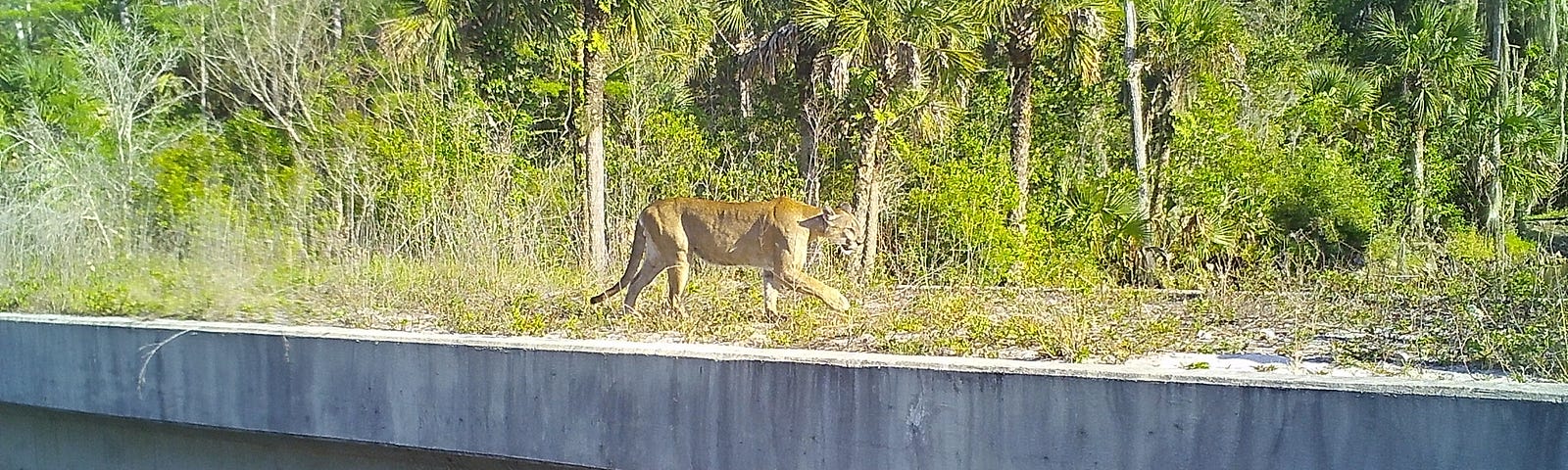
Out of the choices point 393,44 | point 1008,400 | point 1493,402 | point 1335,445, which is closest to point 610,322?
point 1008,400

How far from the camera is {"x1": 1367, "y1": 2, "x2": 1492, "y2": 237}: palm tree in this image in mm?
17281

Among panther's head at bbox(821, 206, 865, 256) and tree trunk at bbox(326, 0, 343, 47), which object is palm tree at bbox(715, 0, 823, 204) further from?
tree trunk at bbox(326, 0, 343, 47)

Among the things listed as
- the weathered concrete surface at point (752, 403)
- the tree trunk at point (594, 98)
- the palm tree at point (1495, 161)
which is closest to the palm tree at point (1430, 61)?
the palm tree at point (1495, 161)

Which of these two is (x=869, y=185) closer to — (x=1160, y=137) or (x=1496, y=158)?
(x=1160, y=137)

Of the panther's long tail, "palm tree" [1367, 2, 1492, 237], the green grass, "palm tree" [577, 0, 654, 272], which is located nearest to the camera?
the green grass

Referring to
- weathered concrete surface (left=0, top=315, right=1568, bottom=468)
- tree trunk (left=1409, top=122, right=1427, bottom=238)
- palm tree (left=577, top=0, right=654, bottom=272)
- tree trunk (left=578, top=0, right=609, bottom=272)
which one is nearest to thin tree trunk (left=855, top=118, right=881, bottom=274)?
tree trunk (left=578, top=0, right=609, bottom=272)

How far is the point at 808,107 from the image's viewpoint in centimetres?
1437

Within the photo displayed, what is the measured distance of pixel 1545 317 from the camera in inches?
261

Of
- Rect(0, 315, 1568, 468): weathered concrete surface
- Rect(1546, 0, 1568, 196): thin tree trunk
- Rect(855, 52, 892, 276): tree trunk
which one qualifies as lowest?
Rect(0, 315, 1568, 468): weathered concrete surface

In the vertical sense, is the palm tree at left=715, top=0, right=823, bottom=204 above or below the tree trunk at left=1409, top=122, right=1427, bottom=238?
above

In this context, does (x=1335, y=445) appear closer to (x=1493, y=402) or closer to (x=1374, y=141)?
(x=1493, y=402)

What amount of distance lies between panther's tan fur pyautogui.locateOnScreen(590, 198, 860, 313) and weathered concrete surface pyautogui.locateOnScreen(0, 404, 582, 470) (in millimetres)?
1931

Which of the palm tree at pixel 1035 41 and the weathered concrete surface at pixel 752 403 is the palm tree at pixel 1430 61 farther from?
the weathered concrete surface at pixel 752 403

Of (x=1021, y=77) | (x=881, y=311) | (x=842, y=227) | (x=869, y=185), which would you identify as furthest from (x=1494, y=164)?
(x=842, y=227)
